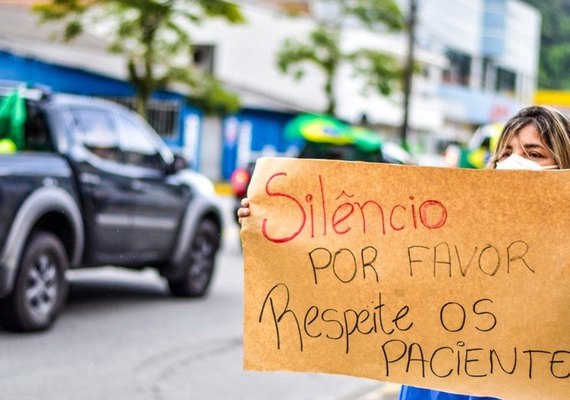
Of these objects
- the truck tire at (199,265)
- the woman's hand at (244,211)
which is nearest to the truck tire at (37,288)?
the truck tire at (199,265)

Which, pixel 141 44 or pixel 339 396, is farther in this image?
pixel 141 44

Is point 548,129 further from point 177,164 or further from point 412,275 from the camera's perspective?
point 177,164

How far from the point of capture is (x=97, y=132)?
10203 mm

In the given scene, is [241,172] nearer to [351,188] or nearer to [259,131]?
[351,188]

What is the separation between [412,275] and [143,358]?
5.15 meters

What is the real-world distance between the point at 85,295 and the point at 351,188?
836 centimetres

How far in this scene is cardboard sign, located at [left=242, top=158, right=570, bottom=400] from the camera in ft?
11.4

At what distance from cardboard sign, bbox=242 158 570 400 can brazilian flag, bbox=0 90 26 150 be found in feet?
20.0

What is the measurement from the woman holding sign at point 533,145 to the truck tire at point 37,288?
17.5 ft

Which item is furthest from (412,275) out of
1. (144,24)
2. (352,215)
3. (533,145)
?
(144,24)

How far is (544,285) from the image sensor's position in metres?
3.48

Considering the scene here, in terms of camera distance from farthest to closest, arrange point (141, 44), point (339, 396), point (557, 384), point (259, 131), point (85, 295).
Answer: point (259, 131), point (141, 44), point (85, 295), point (339, 396), point (557, 384)

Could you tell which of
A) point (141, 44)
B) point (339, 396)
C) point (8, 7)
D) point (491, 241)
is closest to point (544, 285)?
point (491, 241)

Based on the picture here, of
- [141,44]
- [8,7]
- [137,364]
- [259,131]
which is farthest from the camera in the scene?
[259,131]
